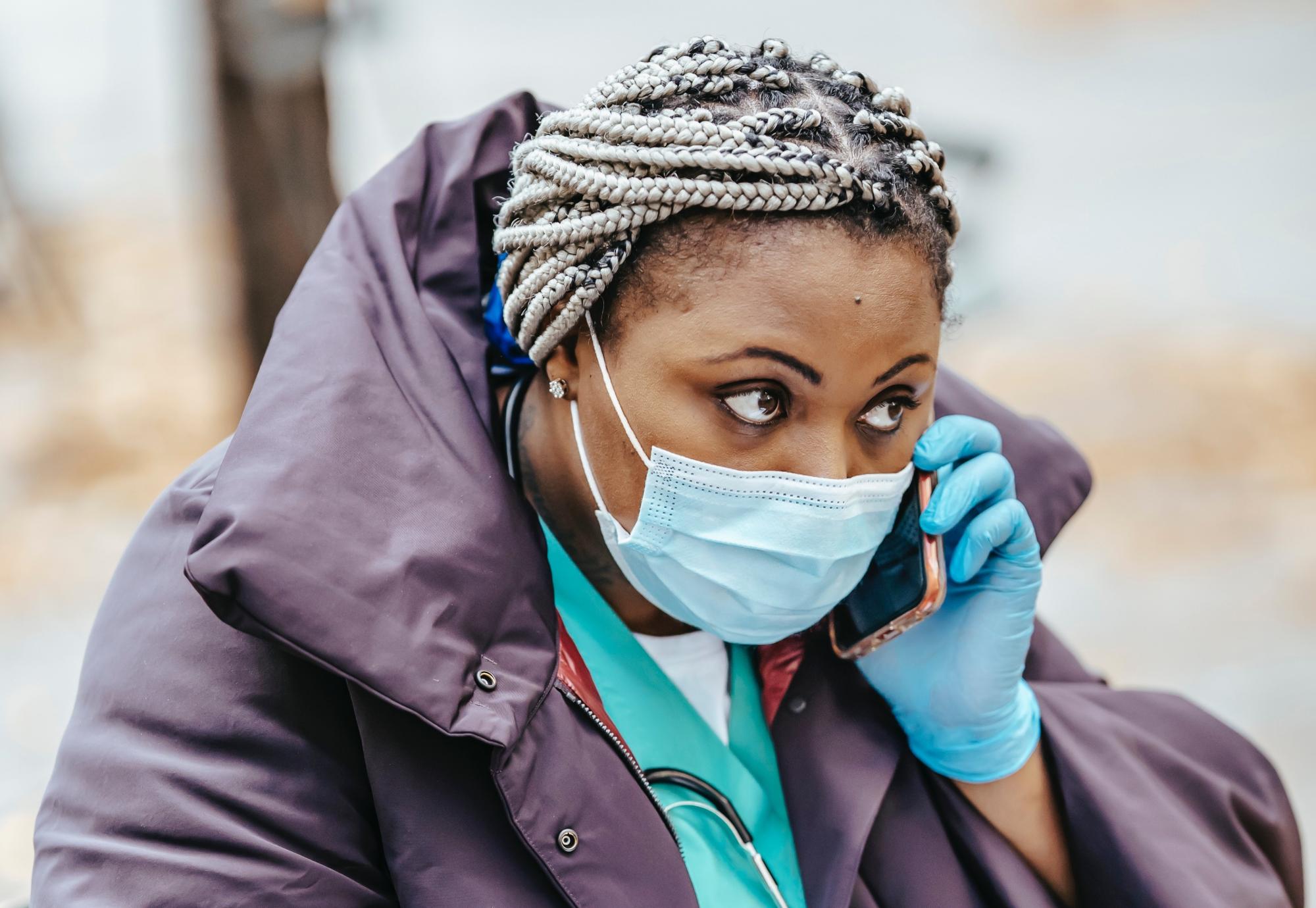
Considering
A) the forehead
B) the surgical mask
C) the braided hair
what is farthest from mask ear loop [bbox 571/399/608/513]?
the forehead

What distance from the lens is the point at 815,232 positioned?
1576 mm

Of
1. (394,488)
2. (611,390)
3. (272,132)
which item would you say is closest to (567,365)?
(611,390)

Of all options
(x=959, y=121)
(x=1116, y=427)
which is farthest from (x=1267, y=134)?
(x=1116, y=427)

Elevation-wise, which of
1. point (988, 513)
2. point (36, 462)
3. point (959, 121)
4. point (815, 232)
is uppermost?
point (815, 232)

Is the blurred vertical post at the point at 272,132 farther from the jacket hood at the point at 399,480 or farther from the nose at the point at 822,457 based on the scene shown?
the nose at the point at 822,457

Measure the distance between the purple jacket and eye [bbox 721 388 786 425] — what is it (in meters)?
0.34

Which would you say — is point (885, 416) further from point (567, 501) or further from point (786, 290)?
point (567, 501)

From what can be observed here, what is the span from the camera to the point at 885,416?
5.75ft

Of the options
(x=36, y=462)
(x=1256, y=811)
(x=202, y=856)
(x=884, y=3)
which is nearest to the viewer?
(x=202, y=856)

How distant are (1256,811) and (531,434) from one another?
142cm

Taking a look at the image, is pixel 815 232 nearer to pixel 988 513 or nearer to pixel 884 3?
pixel 988 513

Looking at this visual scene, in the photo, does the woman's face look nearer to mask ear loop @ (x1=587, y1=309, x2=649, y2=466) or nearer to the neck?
mask ear loop @ (x1=587, y1=309, x2=649, y2=466)

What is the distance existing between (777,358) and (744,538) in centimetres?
27

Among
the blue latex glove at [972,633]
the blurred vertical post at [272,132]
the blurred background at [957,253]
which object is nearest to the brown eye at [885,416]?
the blue latex glove at [972,633]
